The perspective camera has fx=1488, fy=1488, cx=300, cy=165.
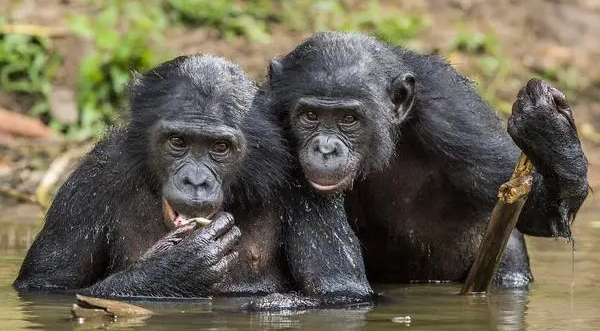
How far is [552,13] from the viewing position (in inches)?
954

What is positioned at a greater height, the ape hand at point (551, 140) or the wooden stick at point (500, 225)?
the ape hand at point (551, 140)

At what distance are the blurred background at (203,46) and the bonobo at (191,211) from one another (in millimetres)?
6316

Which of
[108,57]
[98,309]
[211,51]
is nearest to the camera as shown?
[98,309]

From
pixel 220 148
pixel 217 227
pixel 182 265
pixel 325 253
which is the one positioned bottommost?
pixel 182 265

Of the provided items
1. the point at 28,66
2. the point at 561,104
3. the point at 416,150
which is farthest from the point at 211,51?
the point at 561,104

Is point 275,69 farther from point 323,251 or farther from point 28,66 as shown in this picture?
point 28,66

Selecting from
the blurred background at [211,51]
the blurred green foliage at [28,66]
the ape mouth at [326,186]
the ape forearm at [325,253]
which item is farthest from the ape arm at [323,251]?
the blurred green foliage at [28,66]

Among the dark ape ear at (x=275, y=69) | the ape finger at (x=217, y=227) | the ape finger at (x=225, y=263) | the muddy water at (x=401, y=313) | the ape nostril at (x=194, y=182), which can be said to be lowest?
the muddy water at (x=401, y=313)

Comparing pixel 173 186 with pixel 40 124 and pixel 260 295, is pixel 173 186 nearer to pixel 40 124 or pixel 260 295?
pixel 260 295

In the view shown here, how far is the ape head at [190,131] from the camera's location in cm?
1080

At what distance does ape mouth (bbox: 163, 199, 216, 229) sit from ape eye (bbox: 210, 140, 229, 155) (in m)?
0.48

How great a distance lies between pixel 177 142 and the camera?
11062 millimetres

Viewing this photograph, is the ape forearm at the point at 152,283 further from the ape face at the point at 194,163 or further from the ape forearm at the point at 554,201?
the ape forearm at the point at 554,201

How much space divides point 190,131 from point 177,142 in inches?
6.7
